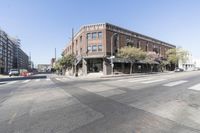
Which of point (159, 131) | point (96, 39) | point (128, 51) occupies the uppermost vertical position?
point (96, 39)

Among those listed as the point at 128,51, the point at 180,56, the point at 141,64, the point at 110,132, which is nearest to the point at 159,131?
the point at 110,132

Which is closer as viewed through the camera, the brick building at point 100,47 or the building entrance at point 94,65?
the brick building at point 100,47

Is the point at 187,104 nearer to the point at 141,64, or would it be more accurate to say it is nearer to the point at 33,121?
the point at 33,121

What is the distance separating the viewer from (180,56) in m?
69.0

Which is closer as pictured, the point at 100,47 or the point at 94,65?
the point at 100,47

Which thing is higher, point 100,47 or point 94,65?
point 100,47

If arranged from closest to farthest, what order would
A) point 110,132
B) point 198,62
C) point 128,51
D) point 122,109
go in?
1. point 110,132
2. point 122,109
3. point 128,51
4. point 198,62

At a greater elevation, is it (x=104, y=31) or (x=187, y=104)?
(x=104, y=31)

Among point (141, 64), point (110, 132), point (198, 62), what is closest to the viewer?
point (110, 132)

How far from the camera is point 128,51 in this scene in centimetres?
4081

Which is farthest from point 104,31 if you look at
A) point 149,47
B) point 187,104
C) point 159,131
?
point 159,131

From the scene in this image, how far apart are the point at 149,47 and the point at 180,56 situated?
59.4 feet

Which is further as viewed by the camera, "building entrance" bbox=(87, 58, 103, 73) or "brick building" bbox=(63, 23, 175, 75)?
"building entrance" bbox=(87, 58, 103, 73)

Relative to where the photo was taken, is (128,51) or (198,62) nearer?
(128,51)
